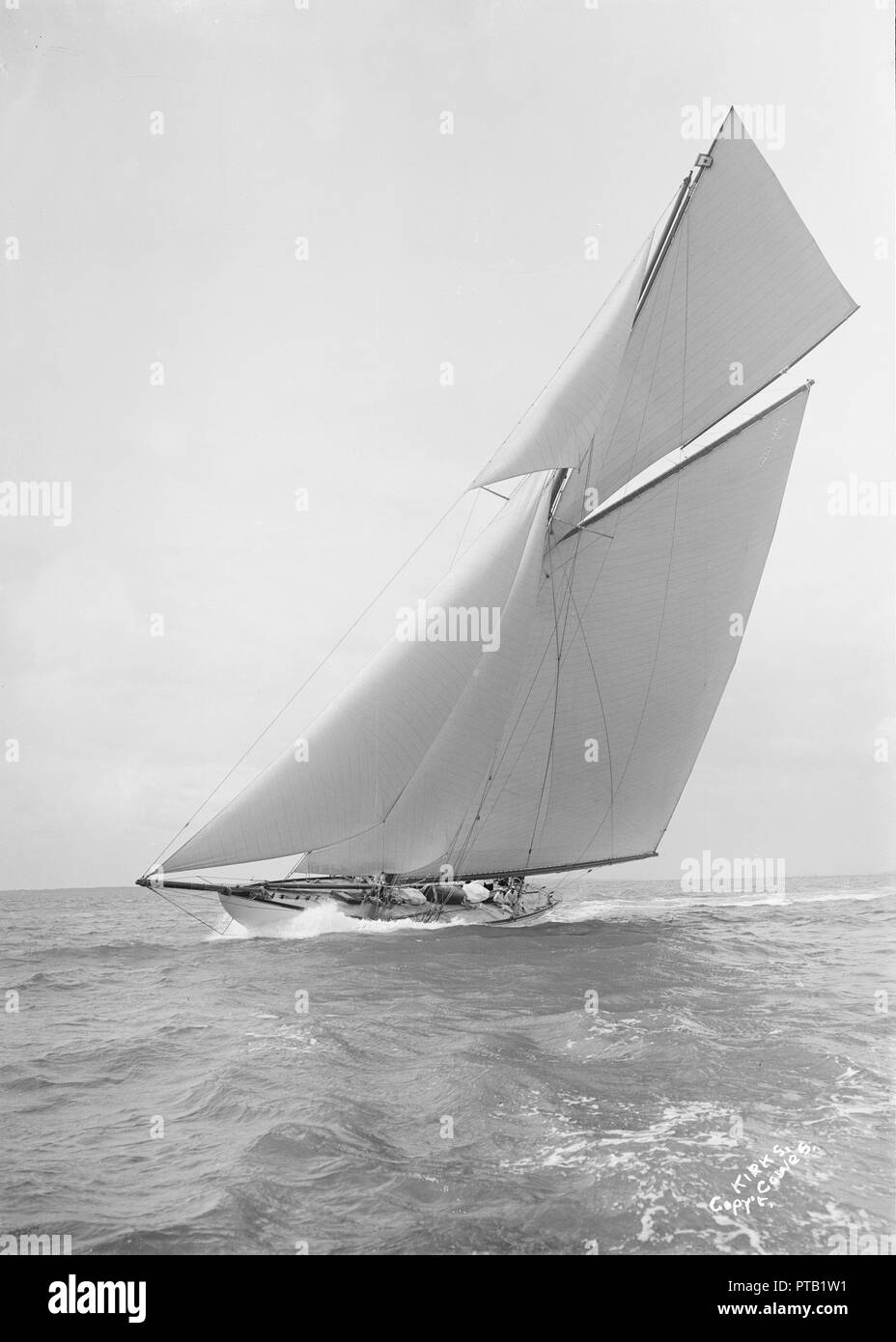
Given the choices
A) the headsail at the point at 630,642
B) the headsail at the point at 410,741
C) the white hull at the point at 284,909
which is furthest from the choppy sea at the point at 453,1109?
the headsail at the point at 630,642

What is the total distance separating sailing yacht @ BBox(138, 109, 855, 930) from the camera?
24797mm

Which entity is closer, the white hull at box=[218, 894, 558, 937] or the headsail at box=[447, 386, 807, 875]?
the white hull at box=[218, 894, 558, 937]

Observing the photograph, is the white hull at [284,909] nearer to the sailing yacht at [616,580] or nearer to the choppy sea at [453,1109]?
the sailing yacht at [616,580]

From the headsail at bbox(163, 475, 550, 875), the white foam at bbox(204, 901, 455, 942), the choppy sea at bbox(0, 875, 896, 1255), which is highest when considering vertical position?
the headsail at bbox(163, 475, 550, 875)

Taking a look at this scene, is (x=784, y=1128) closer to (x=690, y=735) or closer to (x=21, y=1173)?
(x=21, y=1173)

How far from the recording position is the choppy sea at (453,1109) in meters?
6.46

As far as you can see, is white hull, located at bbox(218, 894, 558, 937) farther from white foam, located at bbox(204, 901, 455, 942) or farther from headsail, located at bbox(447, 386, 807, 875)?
headsail, located at bbox(447, 386, 807, 875)

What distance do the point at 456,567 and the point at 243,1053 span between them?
1565 centimetres

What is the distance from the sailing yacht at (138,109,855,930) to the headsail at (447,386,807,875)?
2.2 inches

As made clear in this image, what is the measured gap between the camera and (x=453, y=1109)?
895 cm

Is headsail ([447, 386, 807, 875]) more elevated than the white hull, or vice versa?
headsail ([447, 386, 807, 875])

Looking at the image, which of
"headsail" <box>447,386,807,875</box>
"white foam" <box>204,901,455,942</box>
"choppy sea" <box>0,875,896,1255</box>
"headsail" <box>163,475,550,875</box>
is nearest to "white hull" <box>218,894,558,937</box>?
"white foam" <box>204,901,455,942</box>

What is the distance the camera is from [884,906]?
40.5 metres

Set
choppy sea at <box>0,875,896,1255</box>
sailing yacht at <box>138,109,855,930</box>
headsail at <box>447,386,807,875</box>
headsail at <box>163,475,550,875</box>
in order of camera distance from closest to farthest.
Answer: choppy sea at <box>0,875,896,1255</box> → headsail at <box>163,475,550,875</box> → sailing yacht at <box>138,109,855,930</box> → headsail at <box>447,386,807,875</box>
